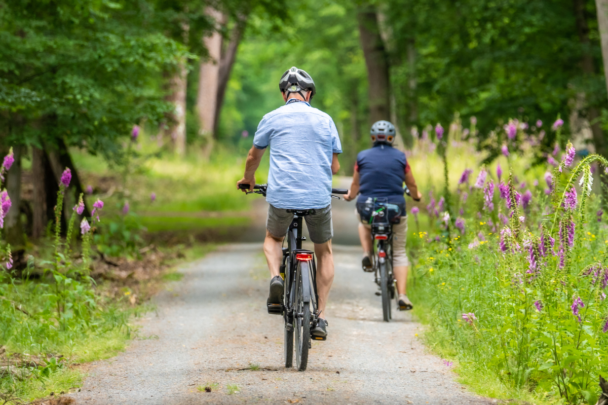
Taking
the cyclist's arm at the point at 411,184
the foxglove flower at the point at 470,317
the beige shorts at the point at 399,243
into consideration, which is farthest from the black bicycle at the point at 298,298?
the cyclist's arm at the point at 411,184

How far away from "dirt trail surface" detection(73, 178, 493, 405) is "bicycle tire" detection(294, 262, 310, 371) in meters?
0.11

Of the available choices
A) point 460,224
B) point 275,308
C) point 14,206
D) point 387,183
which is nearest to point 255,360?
point 275,308

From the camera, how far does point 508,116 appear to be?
47.9 ft

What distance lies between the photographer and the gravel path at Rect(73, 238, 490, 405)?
5.11 m

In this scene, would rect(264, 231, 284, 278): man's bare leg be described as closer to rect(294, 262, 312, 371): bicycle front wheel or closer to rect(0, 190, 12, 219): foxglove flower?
rect(294, 262, 312, 371): bicycle front wheel

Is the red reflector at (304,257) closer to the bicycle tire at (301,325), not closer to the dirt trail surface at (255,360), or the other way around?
the bicycle tire at (301,325)

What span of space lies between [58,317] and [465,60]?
10634mm

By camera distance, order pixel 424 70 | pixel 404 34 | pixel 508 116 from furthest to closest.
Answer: pixel 404 34, pixel 424 70, pixel 508 116

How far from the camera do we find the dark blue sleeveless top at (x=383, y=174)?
8.30 meters

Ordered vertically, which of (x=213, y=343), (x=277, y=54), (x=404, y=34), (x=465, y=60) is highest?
(x=277, y=54)

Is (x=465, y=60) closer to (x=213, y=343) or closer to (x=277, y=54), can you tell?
(x=213, y=343)

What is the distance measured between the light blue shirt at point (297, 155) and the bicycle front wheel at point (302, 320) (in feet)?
1.58

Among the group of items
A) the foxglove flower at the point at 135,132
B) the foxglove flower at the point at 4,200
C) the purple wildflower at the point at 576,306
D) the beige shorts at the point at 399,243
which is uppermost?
the foxglove flower at the point at 135,132

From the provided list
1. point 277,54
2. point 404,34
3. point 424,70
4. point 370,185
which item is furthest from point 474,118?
point 277,54
